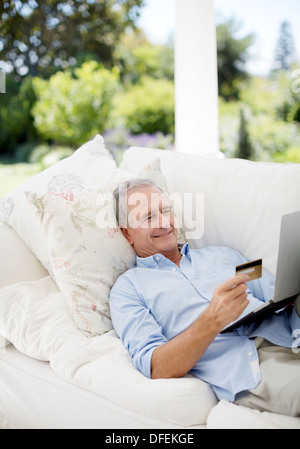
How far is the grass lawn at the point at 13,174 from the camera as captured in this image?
5611mm

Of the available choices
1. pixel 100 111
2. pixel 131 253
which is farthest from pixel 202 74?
pixel 100 111

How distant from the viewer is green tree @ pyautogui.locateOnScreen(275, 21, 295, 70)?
18.2ft

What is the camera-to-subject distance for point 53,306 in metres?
1.53

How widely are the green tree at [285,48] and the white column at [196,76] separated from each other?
290 centimetres

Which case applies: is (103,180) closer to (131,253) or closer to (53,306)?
(131,253)

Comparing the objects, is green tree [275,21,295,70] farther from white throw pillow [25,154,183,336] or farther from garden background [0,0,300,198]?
Result: white throw pillow [25,154,183,336]

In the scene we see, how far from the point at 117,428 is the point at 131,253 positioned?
23.0 inches

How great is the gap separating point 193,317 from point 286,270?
311 mm

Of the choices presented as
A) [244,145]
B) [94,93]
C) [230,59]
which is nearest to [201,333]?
[244,145]

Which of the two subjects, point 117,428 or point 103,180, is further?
point 103,180

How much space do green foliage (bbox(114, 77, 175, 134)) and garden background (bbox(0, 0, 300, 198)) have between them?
1 cm

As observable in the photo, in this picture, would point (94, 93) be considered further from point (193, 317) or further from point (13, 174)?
point (193, 317)

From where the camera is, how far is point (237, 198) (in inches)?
65.0

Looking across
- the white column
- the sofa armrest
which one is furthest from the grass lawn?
the sofa armrest
